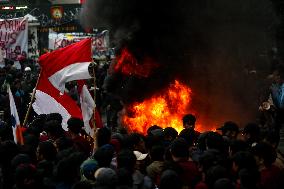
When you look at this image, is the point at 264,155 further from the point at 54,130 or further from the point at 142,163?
the point at 54,130

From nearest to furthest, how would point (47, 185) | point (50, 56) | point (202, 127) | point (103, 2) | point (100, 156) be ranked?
point (47, 185)
point (100, 156)
point (50, 56)
point (103, 2)
point (202, 127)

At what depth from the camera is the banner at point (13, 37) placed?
19516 mm

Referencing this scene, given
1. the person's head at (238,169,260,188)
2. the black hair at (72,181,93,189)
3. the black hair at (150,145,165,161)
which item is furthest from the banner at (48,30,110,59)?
the black hair at (72,181,93,189)

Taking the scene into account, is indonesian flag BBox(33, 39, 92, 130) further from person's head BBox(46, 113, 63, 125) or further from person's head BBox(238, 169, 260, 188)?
person's head BBox(238, 169, 260, 188)

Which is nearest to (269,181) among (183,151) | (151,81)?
(183,151)

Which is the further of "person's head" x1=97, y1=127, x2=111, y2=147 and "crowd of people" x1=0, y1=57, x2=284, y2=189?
"person's head" x1=97, y1=127, x2=111, y2=147

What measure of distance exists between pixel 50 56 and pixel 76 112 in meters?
0.94

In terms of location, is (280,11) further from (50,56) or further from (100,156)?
(100,156)

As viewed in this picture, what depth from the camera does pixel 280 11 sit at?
63.4 feet

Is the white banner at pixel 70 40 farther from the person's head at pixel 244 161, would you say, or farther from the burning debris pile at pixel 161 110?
the person's head at pixel 244 161

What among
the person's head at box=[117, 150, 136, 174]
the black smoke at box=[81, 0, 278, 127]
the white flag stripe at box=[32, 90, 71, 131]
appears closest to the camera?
the person's head at box=[117, 150, 136, 174]

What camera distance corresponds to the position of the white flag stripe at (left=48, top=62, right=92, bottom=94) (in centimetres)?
972

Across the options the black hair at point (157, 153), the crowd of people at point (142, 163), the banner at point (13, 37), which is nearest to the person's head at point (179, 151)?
the crowd of people at point (142, 163)

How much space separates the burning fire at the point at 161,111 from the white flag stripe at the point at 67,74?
12.9ft
